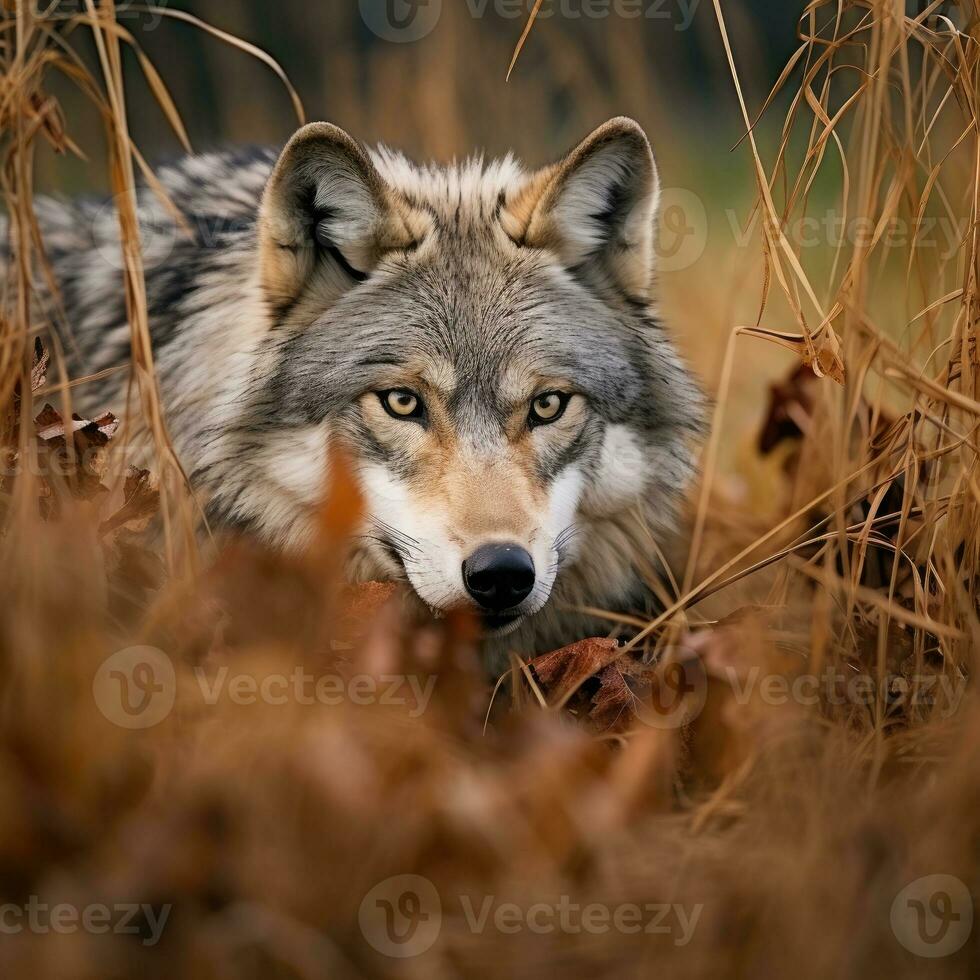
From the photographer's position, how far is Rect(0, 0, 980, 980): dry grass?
150 centimetres

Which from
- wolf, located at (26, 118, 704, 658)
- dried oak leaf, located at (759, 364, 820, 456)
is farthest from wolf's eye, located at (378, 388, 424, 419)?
dried oak leaf, located at (759, 364, 820, 456)

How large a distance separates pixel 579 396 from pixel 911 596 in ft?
3.65

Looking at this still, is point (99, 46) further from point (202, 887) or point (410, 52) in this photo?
point (410, 52)

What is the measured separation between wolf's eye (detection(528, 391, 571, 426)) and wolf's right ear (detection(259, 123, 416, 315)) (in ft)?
2.15

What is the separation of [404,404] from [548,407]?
44cm

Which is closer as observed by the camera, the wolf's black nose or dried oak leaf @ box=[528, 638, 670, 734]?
dried oak leaf @ box=[528, 638, 670, 734]

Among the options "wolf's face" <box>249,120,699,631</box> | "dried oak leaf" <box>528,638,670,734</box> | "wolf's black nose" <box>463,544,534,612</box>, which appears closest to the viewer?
"dried oak leaf" <box>528,638,670,734</box>

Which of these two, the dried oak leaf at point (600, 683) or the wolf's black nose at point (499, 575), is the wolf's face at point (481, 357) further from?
the dried oak leaf at point (600, 683)

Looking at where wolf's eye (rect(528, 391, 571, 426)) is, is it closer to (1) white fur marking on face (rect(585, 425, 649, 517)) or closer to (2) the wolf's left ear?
(1) white fur marking on face (rect(585, 425, 649, 517))

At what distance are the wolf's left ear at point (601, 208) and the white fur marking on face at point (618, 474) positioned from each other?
54 cm

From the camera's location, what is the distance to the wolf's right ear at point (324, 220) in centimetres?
298

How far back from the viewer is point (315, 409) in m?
3.17

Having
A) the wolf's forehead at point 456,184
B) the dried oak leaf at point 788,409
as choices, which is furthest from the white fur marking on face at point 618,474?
the dried oak leaf at point 788,409

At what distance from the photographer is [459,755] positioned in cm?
193
